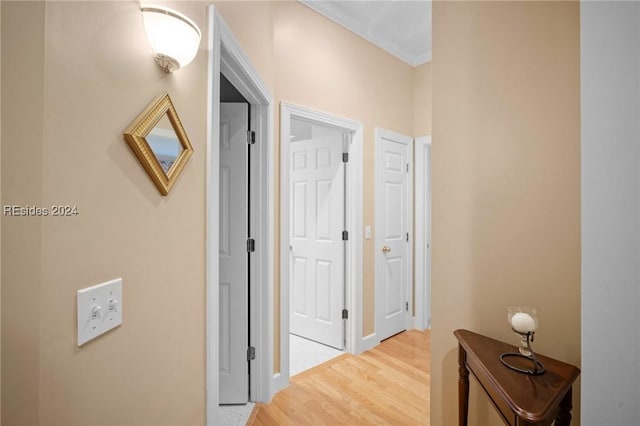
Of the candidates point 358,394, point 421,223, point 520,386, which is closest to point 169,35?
point 520,386

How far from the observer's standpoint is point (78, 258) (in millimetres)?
594

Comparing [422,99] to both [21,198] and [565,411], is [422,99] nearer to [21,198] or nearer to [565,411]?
[565,411]

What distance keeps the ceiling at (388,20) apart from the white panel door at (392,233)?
3.08 feet

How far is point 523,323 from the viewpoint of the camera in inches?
40.7

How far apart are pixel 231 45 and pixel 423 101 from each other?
262 centimetres

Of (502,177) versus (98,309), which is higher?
(502,177)

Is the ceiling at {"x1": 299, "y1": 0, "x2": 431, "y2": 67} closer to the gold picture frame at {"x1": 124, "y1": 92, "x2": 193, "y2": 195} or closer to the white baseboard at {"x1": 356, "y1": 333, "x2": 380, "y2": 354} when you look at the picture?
the gold picture frame at {"x1": 124, "y1": 92, "x2": 193, "y2": 195}

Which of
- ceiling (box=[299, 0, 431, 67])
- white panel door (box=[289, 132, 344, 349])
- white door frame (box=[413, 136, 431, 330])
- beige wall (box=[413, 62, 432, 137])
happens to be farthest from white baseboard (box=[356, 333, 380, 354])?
ceiling (box=[299, 0, 431, 67])

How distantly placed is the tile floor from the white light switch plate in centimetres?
155

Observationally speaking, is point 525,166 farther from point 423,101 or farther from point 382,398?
point 423,101

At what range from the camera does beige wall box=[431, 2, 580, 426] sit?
1.12 metres

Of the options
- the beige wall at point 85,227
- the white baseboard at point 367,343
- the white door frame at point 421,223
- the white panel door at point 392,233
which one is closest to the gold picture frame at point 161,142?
the beige wall at point 85,227

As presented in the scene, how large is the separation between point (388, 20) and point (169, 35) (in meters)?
2.56

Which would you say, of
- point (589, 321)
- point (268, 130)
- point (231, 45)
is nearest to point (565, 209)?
point (589, 321)
